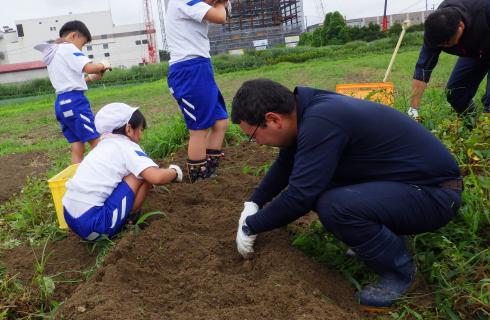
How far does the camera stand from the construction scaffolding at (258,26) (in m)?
44.9

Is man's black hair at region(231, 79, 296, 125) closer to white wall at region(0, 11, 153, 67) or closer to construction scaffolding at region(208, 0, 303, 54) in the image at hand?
construction scaffolding at region(208, 0, 303, 54)

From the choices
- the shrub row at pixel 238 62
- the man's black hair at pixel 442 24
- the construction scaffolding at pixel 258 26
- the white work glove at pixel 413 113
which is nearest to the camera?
the man's black hair at pixel 442 24

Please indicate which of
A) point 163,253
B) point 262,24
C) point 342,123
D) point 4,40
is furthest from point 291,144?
point 4,40

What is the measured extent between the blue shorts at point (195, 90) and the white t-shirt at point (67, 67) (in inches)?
51.6

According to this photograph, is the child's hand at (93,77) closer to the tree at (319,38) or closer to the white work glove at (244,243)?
the white work glove at (244,243)

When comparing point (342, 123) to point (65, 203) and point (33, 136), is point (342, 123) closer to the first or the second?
point (65, 203)

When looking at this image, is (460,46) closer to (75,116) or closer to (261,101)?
(261,101)

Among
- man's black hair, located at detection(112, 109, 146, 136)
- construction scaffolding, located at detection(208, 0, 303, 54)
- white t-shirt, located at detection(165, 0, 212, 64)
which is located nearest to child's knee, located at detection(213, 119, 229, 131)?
white t-shirt, located at detection(165, 0, 212, 64)

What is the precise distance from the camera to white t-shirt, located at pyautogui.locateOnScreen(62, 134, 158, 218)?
102 inches

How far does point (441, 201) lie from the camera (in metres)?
1.86

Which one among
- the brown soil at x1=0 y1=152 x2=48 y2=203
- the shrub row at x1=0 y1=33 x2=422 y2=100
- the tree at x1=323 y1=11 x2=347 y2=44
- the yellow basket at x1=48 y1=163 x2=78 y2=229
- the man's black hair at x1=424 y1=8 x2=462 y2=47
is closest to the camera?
the yellow basket at x1=48 y1=163 x2=78 y2=229

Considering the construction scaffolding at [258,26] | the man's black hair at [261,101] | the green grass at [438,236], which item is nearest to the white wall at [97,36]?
the construction scaffolding at [258,26]

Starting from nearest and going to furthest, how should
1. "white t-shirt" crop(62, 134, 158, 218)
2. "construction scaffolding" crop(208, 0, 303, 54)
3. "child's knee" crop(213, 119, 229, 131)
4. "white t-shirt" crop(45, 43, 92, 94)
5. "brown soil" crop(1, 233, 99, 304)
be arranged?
"brown soil" crop(1, 233, 99, 304), "white t-shirt" crop(62, 134, 158, 218), "child's knee" crop(213, 119, 229, 131), "white t-shirt" crop(45, 43, 92, 94), "construction scaffolding" crop(208, 0, 303, 54)

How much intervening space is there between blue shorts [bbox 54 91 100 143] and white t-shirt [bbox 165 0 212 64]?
1390 millimetres
